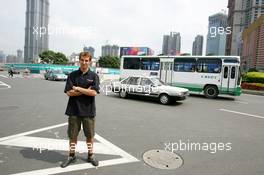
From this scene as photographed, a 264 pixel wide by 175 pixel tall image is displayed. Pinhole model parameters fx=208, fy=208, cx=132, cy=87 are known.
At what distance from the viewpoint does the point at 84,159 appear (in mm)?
4055

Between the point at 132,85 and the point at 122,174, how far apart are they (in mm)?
8632

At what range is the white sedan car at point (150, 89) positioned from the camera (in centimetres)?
1059

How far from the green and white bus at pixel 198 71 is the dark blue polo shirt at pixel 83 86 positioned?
482 inches

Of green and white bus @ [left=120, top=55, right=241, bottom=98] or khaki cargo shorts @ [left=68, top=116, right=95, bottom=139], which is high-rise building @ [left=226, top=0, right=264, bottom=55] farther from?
khaki cargo shorts @ [left=68, top=116, right=95, bottom=139]

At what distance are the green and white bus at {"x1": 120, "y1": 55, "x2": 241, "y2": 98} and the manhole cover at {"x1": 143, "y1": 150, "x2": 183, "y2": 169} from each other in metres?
10.9

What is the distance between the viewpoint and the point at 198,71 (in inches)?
583

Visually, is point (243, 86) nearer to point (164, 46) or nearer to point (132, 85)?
point (132, 85)

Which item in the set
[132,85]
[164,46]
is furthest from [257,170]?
[164,46]

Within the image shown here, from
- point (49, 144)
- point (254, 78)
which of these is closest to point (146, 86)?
point (49, 144)

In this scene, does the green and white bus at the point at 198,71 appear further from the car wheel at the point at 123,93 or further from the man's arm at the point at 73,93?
the man's arm at the point at 73,93

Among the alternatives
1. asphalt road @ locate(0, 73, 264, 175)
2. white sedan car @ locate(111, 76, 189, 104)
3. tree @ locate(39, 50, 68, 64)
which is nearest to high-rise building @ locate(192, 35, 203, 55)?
tree @ locate(39, 50, 68, 64)

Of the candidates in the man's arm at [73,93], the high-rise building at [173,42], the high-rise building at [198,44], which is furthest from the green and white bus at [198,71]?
the high-rise building at [198,44]

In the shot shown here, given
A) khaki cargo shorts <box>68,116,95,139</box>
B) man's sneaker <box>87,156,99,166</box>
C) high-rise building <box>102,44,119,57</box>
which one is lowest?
man's sneaker <box>87,156,99,166</box>

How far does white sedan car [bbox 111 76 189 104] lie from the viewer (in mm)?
10594
